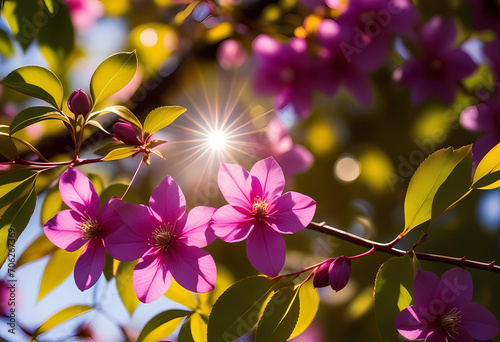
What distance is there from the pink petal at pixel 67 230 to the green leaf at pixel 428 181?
0.40m

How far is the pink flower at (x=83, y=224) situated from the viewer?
0.51m

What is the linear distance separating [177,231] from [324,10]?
2.13ft

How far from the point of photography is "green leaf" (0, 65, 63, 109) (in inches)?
19.5

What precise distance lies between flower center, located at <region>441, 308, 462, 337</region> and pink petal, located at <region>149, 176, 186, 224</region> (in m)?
0.33

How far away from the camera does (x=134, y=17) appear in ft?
4.39

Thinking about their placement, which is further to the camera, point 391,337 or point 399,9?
point 399,9

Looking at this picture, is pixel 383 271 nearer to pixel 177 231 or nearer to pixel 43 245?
pixel 177 231

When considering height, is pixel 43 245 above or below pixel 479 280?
above

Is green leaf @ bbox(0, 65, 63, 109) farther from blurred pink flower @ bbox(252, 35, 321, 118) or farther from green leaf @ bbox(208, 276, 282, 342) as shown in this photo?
blurred pink flower @ bbox(252, 35, 321, 118)

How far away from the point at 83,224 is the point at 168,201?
11 centimetres

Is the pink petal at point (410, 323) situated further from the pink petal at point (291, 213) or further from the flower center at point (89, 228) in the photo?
the flower center at point (89, 228)

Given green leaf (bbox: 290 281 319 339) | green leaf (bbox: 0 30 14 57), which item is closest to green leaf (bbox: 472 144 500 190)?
green leaf (bbox: 290 281 319 339)

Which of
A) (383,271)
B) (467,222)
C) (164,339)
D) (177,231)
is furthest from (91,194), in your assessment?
(467,222)

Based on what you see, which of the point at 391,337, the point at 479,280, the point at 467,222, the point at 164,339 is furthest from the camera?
the point at 467,222
